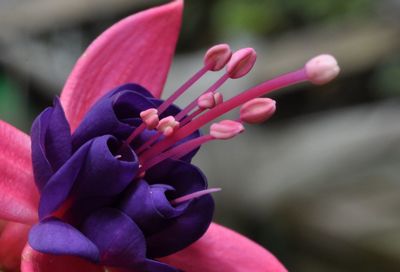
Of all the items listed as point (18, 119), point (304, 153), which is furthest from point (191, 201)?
point (18, 119)

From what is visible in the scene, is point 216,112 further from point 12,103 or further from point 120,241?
point 12,103

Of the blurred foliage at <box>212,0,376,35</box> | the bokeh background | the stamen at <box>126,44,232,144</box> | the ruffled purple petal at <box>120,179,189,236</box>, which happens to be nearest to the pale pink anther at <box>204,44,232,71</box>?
the stamen at <box>126,44,232,144</box>

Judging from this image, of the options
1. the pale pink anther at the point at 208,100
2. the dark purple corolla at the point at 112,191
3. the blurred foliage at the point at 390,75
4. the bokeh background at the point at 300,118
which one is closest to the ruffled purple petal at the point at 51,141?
the dark purple corolla at the point at 112,191

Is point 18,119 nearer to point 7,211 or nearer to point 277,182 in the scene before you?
point 277,182

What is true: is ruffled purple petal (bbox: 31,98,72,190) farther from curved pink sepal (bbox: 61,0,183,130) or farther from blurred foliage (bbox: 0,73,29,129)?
blurred foliage (bbox: 0,73,29,129)

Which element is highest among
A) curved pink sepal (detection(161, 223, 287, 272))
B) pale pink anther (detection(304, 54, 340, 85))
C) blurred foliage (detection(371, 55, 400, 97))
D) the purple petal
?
pale pink anther (detection(304, 54, 340, 85))

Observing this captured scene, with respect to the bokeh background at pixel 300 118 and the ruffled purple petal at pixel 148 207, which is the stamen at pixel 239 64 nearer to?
the ruffled purple petal at pixel 148 207
